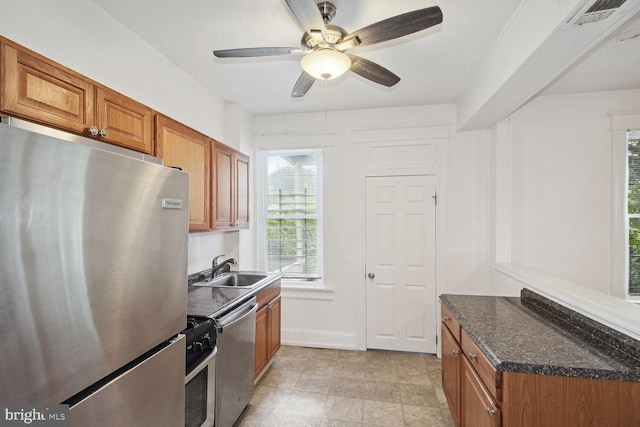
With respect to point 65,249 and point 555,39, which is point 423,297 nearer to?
point 555,39

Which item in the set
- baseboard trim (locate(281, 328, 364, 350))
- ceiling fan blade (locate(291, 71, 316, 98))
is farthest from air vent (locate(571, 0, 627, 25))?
baseboard trim (locate(281, 328, 364, 350))

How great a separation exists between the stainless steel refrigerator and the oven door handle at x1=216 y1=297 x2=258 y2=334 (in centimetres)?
47

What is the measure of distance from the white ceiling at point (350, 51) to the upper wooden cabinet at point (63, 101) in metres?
0.67

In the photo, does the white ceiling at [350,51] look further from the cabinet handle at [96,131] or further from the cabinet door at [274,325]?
the cabinet door at [274,325]

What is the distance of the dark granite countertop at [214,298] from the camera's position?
5.93 ft

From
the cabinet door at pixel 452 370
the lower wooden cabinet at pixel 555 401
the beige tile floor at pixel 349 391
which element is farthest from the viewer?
the beige tile floor at pixel 349 391

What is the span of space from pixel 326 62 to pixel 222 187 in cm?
146

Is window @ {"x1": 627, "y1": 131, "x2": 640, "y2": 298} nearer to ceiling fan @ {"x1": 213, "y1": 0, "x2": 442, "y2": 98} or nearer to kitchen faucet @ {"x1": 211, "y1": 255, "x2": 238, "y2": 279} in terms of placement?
ceiling fan @ {"x1": 213, "y1": 0, "x2": 442, "y2": 98}

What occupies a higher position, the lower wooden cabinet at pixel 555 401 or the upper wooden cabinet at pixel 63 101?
the upper wooden cabinet at pixel 63 101

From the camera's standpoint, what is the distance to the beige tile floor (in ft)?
7.21

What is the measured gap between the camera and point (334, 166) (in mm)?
3453

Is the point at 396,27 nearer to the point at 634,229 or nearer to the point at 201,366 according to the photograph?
the point at 201,366

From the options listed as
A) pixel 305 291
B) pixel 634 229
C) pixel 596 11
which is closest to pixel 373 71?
pixel 596 11

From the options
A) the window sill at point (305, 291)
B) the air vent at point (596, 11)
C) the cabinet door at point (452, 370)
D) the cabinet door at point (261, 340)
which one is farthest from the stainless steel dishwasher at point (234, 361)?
the air vent at point (596, 11)
